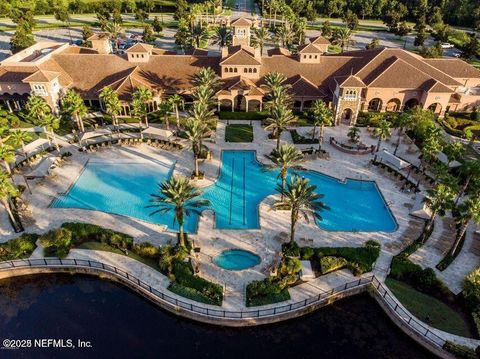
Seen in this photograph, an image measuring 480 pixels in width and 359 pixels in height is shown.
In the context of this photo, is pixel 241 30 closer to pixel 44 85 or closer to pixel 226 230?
pixel 44 85

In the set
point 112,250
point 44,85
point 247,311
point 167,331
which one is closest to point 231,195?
point 112,250

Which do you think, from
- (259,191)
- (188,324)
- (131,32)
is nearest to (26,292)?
(188,324)

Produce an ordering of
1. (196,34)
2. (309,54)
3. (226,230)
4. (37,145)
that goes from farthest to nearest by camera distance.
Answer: (196,34)
(309,54)
(37,145)
(226,230)

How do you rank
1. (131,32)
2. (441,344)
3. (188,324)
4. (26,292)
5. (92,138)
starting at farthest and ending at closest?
1. (131,32)
2. (92,138)
3. (26,292)
4. (188,324)
5. (441,344)

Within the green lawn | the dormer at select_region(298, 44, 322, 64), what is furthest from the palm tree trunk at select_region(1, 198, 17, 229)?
the dormer at select_region(298, 44, 322, 64)

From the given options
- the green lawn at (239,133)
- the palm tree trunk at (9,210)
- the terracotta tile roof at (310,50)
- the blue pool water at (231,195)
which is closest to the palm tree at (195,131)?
the blue pool water at (231,195)

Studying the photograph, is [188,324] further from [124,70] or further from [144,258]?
[124,70]

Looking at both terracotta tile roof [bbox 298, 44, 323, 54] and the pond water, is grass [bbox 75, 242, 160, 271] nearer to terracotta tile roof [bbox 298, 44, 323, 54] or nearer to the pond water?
the pond water
